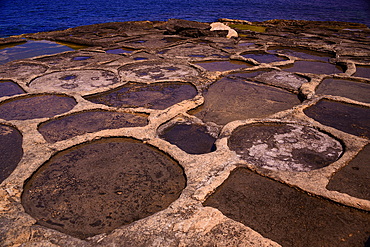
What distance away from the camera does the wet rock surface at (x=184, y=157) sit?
6.42 ft

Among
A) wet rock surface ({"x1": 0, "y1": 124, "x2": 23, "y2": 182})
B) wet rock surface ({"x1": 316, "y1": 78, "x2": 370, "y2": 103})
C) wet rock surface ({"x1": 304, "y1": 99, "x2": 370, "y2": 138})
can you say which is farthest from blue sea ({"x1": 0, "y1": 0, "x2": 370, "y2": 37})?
wet rock surface ({"x1": 304, "y1": 99, "x2": 370, "y2": 138})

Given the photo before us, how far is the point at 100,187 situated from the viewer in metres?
2.44

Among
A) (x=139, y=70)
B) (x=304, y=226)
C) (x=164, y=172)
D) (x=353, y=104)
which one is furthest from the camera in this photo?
(x=139, y=70)

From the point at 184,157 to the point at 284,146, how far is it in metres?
1.10

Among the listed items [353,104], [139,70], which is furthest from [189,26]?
[353,104]

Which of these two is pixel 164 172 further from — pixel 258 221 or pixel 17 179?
pixel 17 179

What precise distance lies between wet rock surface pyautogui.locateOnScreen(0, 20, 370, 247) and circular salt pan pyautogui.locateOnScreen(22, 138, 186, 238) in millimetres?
11

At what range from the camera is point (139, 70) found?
18.9 feet

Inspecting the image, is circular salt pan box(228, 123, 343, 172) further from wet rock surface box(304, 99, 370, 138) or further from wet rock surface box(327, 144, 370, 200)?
wet rock surface box(304, 99, 370, 138)

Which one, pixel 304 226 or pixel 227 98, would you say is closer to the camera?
pixel 304 226

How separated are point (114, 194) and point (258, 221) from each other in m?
1.21

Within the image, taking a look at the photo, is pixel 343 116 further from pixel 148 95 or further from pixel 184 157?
pixel 148 95

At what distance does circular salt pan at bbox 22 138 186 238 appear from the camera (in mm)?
2102

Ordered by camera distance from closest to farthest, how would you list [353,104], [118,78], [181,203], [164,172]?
[181,203] < [164,172] < [353,104] < [118,78]
